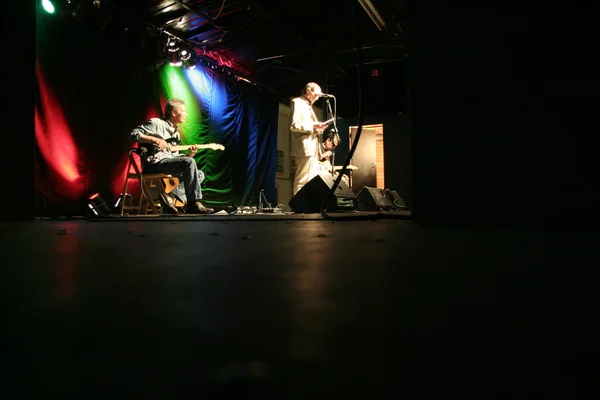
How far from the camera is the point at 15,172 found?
204 centimetres

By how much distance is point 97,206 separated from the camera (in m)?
4.19

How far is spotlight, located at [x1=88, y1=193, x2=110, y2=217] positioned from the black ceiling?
217 centimetres

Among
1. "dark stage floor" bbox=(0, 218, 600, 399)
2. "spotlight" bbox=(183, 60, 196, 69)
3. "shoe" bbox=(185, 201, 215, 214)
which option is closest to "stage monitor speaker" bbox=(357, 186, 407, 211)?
"shoe" bbox=(185, 201, 215, 214)

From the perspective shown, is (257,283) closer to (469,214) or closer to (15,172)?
(469,214)

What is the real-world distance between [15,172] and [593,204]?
250 cm

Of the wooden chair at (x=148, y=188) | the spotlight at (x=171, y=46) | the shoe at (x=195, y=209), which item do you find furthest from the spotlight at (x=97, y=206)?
the spotlight at (x=171, y=46)

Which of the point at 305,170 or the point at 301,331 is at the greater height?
the point at 305,170

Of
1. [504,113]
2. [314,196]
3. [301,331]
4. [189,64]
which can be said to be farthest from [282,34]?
[301,331]

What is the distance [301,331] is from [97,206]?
4489 mm

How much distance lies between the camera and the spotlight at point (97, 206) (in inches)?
161

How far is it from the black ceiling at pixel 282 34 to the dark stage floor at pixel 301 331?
162 inches

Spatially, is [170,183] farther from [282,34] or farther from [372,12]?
[372,12]

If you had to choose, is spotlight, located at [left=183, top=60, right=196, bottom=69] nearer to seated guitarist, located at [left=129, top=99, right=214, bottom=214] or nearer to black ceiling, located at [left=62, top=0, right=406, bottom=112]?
black ceiling, located at [left=62, top=0, right=406, bottom=112]

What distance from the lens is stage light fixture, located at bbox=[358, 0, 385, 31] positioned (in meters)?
4.59
